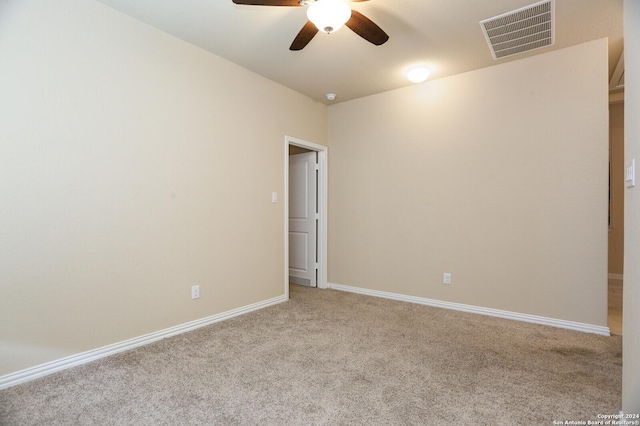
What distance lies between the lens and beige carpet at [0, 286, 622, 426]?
1720mm

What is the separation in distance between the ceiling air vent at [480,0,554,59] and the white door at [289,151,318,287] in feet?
8.04

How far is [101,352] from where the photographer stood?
2.38 meters

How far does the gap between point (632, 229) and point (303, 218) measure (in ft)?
11.9

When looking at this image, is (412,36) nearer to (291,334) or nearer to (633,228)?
(633,228)

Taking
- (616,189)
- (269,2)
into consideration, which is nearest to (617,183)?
(616,189)

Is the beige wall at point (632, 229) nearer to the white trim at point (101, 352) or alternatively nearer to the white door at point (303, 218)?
the white trim at point (101, 352)

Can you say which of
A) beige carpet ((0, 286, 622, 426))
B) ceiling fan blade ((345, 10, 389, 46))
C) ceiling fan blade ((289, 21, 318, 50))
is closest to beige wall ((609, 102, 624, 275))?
beige carpet ((0, 286, 622, 426))

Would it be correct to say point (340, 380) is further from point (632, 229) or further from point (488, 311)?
point (488, 311)

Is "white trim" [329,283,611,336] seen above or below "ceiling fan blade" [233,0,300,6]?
below

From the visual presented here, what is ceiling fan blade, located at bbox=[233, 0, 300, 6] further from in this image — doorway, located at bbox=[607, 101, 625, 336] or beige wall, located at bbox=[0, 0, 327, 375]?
doorway, located at bbox=[607, 101, 625, 336]

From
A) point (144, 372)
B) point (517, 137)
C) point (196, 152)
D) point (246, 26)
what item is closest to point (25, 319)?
point (144, 372)

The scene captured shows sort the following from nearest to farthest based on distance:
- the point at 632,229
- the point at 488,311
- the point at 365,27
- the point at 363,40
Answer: the point at 632,229, the point at 365,27, the point at 363,40, the point at 488,311

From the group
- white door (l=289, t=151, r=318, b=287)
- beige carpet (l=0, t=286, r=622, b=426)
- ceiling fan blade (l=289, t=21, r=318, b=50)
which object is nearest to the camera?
beige carpet (l=0, t=286, r=622, b=426)

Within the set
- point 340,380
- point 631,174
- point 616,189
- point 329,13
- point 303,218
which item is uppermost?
point 329,13
